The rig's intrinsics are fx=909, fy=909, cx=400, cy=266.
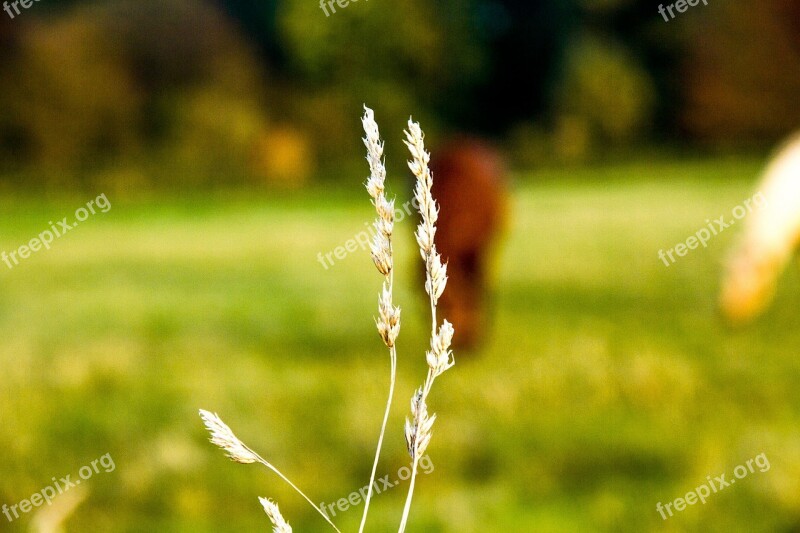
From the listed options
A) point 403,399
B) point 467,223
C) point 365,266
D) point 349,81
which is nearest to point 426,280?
point 403,399

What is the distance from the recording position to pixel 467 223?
602cm

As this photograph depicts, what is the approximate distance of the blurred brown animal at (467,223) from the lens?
19.7 ft

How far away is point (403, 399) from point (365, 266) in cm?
645

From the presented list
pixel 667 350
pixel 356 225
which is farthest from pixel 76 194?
pixel 667 350

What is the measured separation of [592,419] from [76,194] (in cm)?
1773

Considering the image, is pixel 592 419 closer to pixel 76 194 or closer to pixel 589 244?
pixel 589 244

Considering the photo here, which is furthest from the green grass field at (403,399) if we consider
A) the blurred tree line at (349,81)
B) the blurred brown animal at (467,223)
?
the blurred tree line at (349,81)

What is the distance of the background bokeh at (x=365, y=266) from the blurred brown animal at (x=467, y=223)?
350mm

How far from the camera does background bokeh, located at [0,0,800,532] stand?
4.14m

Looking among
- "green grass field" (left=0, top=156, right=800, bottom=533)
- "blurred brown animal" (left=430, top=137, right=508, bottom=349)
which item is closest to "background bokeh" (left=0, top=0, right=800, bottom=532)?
"green grass field" (left=0, top=156, right=800, bottom=533)

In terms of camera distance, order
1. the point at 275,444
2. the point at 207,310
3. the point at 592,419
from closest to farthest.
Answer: the point at 275,444 < the point at 592,419 < the point at 207,310

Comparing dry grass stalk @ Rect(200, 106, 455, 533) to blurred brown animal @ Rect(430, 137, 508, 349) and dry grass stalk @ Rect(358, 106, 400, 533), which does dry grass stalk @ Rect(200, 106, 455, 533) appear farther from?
blurred brown animal @ Rect(430, 137, 508, 349)

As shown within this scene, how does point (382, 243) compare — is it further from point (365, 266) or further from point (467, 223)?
point (365, 266)

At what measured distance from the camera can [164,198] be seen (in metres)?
20.7
